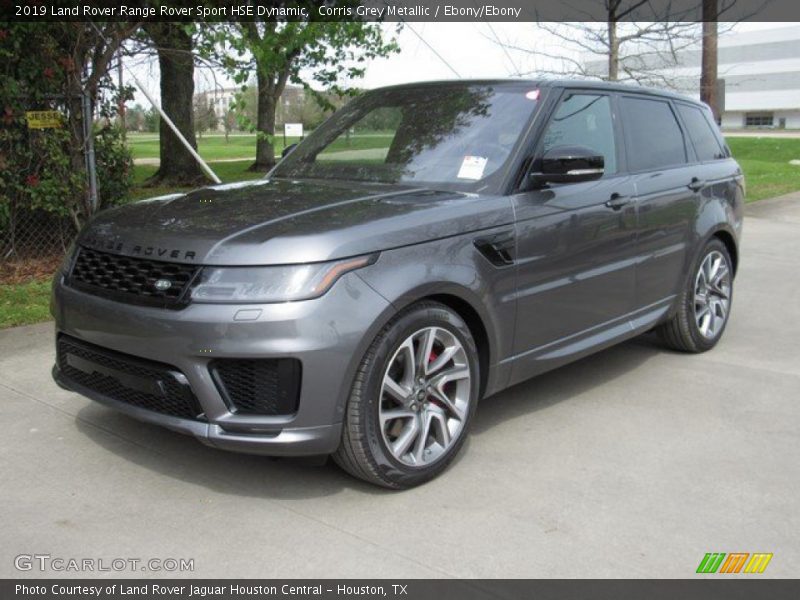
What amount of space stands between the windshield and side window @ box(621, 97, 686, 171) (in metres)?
0.95

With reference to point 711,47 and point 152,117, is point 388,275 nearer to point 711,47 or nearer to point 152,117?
point 152,117

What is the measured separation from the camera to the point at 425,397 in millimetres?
3781

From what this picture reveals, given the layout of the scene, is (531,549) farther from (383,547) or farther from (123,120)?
(123,120)

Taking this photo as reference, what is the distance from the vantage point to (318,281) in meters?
3.31

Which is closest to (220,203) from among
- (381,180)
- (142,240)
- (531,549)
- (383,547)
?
(142,240)

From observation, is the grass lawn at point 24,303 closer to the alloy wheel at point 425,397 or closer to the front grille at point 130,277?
the front grille at point 130,277

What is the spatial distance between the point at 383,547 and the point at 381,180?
2027 millimetres

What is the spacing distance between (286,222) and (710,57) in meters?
17.4

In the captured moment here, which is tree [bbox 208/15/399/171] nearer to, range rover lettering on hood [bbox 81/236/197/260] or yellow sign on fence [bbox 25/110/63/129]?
yellow sign on fence [bbox 25/110/63/129]

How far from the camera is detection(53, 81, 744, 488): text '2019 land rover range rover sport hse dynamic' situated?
3326mm

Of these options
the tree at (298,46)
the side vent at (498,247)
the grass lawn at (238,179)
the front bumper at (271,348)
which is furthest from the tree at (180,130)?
the front bumper at (271,348)

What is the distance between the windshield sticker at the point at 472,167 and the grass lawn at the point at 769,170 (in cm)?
1339

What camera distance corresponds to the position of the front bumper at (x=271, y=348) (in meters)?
3.25
